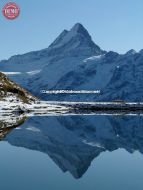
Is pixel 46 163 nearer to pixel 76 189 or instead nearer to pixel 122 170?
pixel 122 170

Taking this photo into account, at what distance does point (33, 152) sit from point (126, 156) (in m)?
12.7

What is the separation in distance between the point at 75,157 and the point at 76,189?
2413 cm

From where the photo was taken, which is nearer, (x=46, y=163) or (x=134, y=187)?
(x=134, y=187)

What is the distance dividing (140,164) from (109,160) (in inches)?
185

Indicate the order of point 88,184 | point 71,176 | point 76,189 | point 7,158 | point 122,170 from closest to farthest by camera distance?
point 76,189, point 88,184, point 71,176, point 122,170, point 7,158

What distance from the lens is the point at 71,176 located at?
4475 cm

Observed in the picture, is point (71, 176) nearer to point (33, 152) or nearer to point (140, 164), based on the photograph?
point (140, 164)

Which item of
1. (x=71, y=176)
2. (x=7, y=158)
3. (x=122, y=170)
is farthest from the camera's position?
(x=7, y=158)

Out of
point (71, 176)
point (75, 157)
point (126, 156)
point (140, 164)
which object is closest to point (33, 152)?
point (75, 157)

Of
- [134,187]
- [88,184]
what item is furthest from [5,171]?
[134,187]

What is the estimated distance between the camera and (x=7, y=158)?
58.9 m

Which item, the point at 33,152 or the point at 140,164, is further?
the point at 33,152

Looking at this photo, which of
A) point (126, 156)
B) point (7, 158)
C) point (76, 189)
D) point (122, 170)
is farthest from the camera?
point (126, 156)

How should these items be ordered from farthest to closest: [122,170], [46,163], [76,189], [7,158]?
[7,158], [46,163], [122,170], [76,189]
